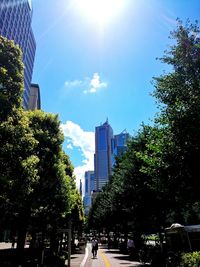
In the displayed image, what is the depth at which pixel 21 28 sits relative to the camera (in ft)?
355

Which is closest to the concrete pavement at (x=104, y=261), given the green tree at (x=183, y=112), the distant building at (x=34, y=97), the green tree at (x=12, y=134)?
the green tree at (x=183, y=112)

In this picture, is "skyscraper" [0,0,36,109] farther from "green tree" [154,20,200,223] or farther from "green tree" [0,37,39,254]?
"green tree" [0,37,39,254]

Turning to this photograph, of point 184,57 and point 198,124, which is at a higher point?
point 184,57

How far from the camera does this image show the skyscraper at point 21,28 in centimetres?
8944

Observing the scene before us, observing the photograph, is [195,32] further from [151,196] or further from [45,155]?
[151,196]

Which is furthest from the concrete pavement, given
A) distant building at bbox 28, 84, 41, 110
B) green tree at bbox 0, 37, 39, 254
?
distant building at bbox 28, 84, 41, 110

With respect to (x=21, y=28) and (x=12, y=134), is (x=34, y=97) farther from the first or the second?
(x=12, y=134)

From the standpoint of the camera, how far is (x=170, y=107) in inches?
541

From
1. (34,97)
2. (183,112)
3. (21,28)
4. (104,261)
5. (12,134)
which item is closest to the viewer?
(12,134)

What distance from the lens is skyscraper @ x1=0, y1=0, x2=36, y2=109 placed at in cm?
8944

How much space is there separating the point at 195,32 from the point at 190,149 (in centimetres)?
611

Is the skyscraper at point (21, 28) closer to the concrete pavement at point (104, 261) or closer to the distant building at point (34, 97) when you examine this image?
the distant building at point (34, 97)

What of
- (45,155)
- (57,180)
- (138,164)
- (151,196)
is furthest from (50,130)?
(151,196)

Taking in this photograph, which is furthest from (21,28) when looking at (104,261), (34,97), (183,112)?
(183,112)
